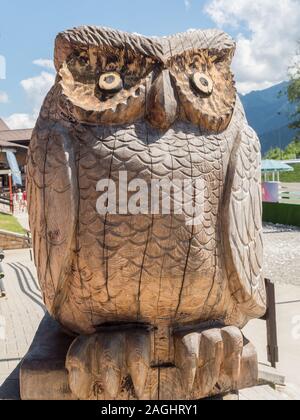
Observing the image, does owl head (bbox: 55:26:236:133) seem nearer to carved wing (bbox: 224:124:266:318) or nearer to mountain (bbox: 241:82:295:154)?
carved wing (bbox: 224:124:266:318)

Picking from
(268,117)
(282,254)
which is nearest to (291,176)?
(282,254)

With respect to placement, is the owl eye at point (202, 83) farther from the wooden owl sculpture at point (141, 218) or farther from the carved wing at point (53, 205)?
the carved wing at point (53, 205)

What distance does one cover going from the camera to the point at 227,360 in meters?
1.35

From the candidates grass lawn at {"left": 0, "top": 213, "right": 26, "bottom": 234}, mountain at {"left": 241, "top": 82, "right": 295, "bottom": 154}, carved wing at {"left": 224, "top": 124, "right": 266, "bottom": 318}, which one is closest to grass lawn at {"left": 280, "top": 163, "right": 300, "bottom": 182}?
grass lawn at {"left": 0, "top": 213, "right": 26, "bottom": 234}

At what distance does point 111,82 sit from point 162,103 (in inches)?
7.4

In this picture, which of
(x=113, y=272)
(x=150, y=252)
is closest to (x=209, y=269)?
(x=150, y=252)

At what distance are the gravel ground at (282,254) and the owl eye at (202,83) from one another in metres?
5.82

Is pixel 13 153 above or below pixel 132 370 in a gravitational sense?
above

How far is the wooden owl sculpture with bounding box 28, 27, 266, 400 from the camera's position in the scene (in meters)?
1.27

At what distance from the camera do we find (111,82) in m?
1.33

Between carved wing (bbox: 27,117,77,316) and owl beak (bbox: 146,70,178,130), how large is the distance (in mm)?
287

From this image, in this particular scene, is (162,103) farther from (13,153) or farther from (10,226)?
(13,153)

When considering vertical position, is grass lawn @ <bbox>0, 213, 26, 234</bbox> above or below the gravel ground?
above

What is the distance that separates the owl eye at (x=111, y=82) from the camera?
133cm
